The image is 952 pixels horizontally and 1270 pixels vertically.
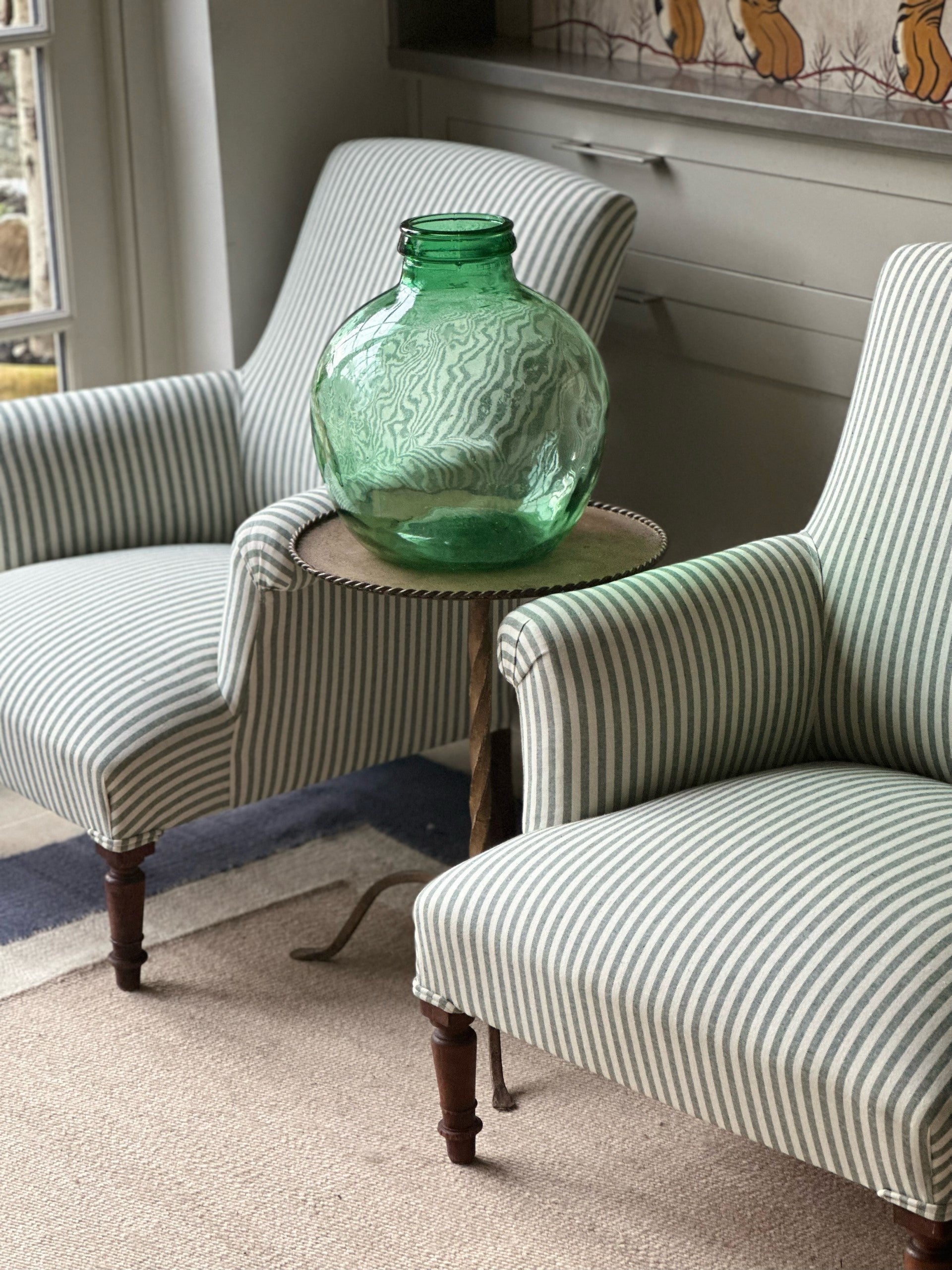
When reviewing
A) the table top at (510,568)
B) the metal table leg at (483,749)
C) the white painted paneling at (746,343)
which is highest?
the white painted paneling at (746,343)

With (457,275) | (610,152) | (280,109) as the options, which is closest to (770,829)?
(457,275)

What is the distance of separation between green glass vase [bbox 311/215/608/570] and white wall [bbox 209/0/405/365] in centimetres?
93

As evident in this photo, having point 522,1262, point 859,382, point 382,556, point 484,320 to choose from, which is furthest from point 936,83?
point 522,1262

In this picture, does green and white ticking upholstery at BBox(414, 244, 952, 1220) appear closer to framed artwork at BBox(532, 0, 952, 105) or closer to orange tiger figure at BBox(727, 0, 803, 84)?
framed artwork at BBox(532, 0, 952, 105)

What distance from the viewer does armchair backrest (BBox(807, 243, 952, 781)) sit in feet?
5.31

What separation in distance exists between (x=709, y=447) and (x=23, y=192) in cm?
113

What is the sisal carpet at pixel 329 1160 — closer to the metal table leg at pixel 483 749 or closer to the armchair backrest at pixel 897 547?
the metal table leg at pixel 483 749

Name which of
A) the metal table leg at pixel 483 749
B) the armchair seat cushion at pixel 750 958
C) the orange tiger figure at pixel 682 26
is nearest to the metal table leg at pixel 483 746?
the metal table leg at pixel 483 749

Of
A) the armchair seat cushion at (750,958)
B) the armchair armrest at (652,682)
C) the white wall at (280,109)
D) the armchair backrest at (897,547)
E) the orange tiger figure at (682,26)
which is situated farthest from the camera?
the white wall at (280,109)

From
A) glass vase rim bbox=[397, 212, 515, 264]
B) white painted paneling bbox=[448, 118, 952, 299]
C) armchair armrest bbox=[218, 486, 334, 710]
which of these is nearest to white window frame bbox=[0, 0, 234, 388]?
white painted paneling bbox=[448, 118, 952, 299]

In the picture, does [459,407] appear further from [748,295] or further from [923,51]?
[923,51]

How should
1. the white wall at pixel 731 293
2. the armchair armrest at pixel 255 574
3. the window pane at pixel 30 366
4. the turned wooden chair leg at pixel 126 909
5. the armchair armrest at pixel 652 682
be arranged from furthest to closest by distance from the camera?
the window pane at pixel 30 366 → the white wall at pixel 731 293 → the turned wooden chair leg at pixel 126 909 → the armchair armrest at pixel 255 574 → the armchair armrest at pixel 652 682

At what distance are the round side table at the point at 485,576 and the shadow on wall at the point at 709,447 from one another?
401mm

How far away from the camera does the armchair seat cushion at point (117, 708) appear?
179 centimetres
